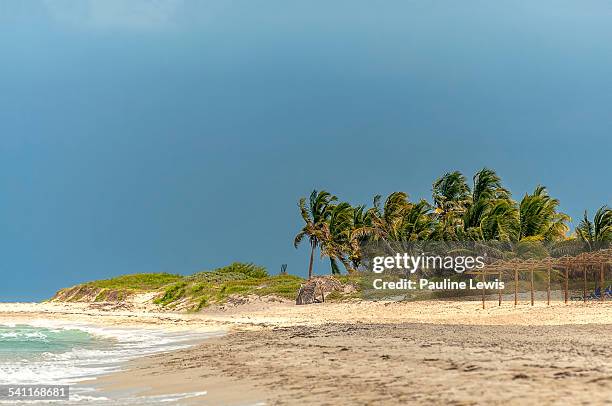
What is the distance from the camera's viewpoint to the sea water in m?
10.5

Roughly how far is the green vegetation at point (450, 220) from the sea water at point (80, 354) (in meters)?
20.8

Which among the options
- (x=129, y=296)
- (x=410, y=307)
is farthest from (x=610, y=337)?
(x=129, y=296)

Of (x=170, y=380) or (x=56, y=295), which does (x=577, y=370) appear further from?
(x=56, y=295)

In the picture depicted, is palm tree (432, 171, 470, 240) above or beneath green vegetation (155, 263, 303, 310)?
above

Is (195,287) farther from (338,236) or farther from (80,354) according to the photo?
(80,354)

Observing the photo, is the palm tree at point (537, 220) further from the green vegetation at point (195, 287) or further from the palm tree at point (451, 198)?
the green vegetation at point (195, 287)

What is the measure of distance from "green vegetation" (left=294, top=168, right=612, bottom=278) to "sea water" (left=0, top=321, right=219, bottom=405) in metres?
20.8

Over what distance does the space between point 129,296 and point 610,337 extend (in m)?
42.6

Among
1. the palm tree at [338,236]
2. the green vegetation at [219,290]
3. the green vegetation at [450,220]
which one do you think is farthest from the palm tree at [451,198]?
the green vegetation at [219,290]

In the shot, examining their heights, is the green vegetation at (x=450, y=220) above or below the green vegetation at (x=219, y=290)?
above

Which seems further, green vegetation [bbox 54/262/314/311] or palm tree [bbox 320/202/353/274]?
palm tree [bbox 320/202/353/274]

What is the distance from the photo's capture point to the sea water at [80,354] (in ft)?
34.5

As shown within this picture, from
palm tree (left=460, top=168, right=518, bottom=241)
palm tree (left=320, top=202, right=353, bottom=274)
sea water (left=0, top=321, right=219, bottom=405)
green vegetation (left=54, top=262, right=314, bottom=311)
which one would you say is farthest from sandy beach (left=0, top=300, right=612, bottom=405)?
palm tree (left=320, top=202, right=353, bottom=274)

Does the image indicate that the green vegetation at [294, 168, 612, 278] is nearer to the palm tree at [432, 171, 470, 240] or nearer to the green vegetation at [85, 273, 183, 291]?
the palm tree at [432, 171, 470, 240]
